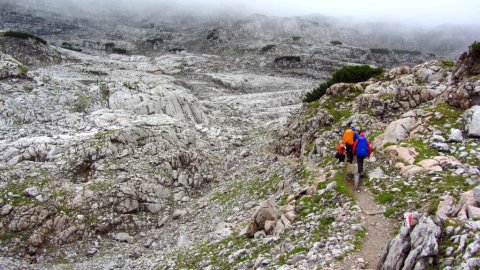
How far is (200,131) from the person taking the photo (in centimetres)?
3912

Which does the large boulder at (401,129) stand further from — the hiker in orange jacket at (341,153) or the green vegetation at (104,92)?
the green vegetation at (104,92)

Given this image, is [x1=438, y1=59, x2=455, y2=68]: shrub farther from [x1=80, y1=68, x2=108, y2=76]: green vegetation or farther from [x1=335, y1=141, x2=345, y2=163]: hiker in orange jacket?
[x1=80, y1=68, x2=108, y2=76]: green vegetation

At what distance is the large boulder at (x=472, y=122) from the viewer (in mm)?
17578

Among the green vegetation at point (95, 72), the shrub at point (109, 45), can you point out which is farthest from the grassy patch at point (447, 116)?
the shrub at point (109, 45)

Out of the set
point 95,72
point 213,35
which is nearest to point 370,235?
point 95,72

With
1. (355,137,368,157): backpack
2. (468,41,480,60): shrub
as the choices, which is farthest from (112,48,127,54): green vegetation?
(355,137,368,157): backpack

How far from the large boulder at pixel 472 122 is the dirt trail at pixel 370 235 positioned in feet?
22.3

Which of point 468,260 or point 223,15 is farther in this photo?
point 223,15

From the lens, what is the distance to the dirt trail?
36.6ft

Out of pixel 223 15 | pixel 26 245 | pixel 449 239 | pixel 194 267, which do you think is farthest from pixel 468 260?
pixel 223 15

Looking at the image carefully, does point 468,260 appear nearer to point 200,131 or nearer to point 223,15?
point 200,131

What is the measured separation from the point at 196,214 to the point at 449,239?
60.0 ft

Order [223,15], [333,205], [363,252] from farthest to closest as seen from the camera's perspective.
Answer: [223,15]
[333,205]
[363,252]

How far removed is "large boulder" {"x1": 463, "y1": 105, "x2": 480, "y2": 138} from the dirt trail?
6.81 meters
